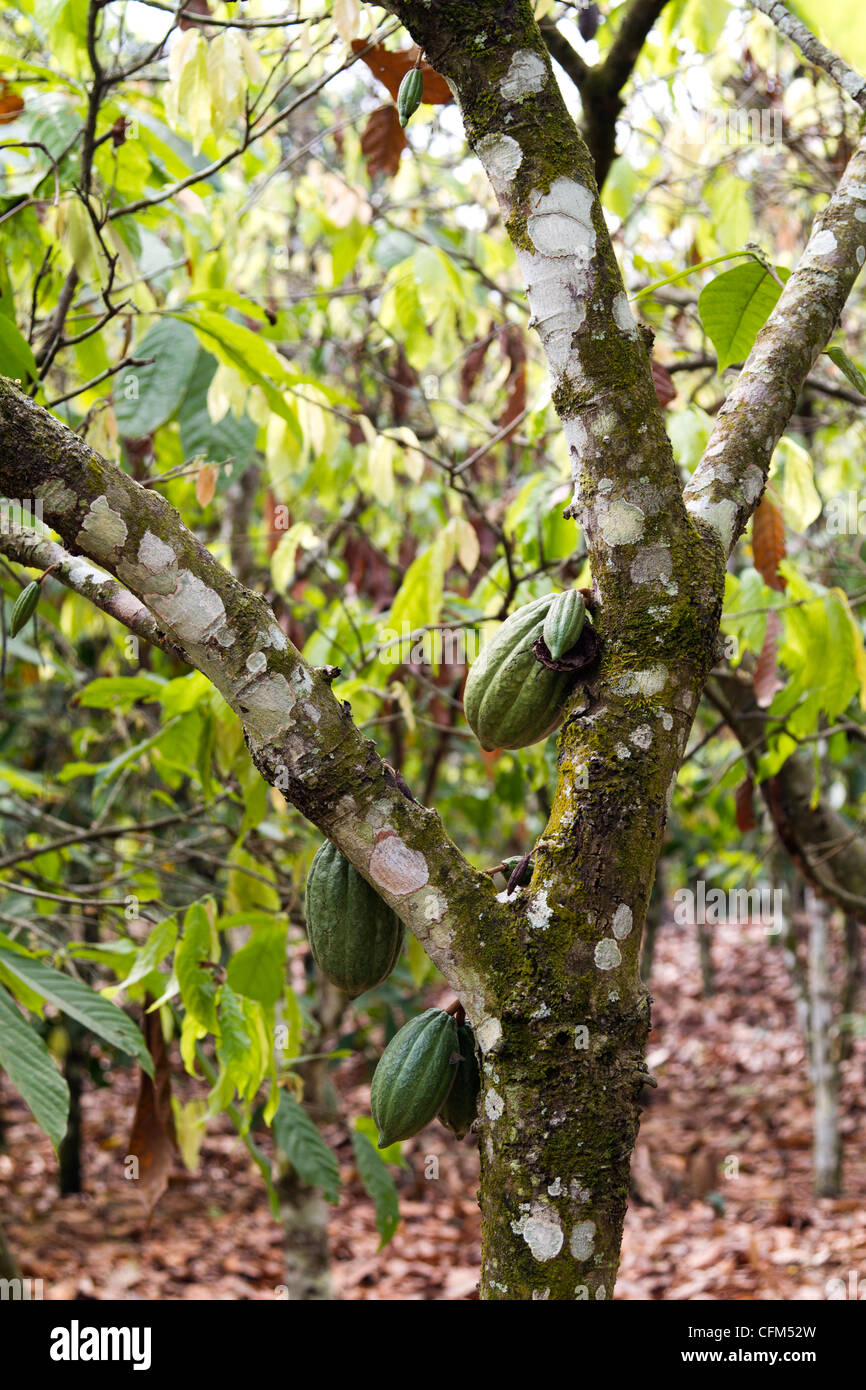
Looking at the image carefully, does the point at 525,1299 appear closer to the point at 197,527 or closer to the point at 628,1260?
the point at 628,1260

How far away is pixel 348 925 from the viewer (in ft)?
3.37

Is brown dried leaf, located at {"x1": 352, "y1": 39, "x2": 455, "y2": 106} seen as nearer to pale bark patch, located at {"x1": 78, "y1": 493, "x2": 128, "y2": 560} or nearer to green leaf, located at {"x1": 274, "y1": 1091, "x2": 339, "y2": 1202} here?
pale bark patch, located at {"x1": 78, "y1": 493, "x2": 128, "y2": 560}

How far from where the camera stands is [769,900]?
18.1ft

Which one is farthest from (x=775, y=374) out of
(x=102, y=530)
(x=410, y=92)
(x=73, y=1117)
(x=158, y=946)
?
(x=73, y=1117)

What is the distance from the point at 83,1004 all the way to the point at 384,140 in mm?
1597

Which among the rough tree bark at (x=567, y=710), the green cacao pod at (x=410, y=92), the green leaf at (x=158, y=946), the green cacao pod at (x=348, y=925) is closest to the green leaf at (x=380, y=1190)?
the green leaf at (x=158, y=946)

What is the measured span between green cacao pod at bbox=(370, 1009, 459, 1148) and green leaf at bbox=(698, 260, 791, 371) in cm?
84

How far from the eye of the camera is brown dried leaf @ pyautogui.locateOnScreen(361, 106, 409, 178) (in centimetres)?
204

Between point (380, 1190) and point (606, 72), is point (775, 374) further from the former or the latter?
point (380, 1190)

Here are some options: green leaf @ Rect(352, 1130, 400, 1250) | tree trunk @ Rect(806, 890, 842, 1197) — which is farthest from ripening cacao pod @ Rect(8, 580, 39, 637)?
tree trunk @ Rect(806, 890, 842, 1197)

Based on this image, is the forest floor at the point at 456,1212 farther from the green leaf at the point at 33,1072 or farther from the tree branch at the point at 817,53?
the tree branch at the point at 817,53

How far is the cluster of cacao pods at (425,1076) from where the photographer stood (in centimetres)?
99
